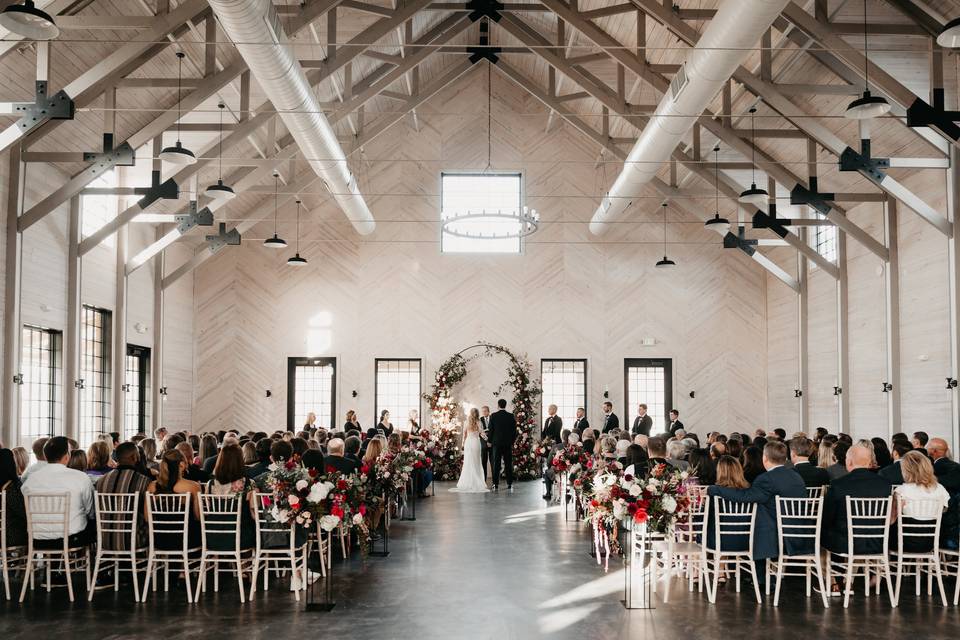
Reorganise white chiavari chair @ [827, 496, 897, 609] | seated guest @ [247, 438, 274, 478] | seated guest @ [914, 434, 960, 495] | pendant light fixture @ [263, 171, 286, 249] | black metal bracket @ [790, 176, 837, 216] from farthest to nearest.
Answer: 1. pendant light fixture @ [263, 171, 286, 249]
2. black metal bracket @ [790, 176, 837, 216]
3. seated guest @ [247, 438, 274, 478]
4. seated guest @ [914, 434, 960, 495]
5. white chiavari chair @ [827, 496, 897, 609]

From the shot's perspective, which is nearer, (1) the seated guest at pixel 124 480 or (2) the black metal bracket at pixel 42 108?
(1) the seated guest at pixel 124 480

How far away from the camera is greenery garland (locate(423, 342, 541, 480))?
647 inches

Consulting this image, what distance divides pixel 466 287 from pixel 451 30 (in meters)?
5.33

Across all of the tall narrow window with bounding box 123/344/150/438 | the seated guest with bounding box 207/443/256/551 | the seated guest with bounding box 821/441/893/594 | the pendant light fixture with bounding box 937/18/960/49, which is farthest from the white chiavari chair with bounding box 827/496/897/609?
the tall narrow window with bounding box 123/344/150/438

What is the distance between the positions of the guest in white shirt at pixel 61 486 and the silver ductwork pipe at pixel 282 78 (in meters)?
3.83

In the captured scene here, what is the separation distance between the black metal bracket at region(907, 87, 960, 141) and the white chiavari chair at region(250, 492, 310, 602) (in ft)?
25.2

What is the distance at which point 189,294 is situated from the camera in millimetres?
17594

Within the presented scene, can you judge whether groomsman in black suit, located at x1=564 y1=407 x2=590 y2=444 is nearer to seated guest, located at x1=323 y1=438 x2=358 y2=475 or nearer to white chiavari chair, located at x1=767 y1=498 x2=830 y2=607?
seated guest, located at x1=323 y1=438 x2=358 y2=475

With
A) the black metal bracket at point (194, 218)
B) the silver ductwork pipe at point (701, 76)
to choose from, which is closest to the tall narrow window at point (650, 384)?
the silver ductwork pipe at point (701, 76)

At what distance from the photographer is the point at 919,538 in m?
6.80

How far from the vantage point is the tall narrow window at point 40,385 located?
11.1 meters

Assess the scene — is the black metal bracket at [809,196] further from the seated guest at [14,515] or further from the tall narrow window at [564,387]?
the seated guest at [14,515]

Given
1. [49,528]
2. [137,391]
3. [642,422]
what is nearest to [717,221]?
[642,422]

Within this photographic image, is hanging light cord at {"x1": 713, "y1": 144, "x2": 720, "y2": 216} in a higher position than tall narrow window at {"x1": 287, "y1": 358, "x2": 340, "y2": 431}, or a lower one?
higher
